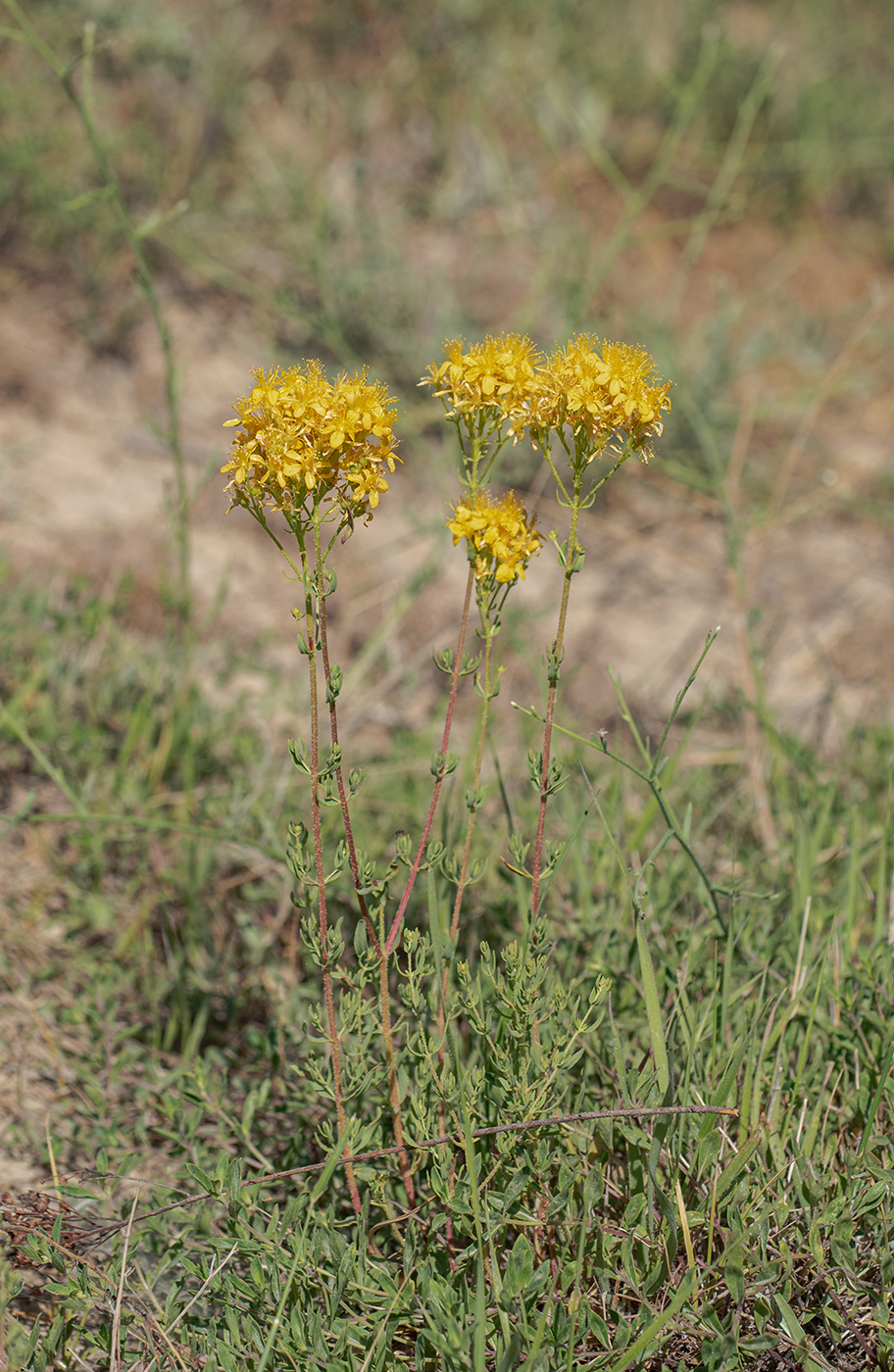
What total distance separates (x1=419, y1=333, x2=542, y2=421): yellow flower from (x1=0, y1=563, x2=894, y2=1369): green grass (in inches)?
25.3

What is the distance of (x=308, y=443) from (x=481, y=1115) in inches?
36.0

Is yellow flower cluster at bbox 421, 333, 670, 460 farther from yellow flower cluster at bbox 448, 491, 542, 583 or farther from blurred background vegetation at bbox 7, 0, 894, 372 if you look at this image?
blurred background vegetation at bbox 7, 0, 894, 372

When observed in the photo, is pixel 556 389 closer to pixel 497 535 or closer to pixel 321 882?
pixel 497 535

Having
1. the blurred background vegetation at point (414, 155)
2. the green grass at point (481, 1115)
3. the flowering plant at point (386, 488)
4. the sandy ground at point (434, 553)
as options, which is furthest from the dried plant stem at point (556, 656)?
the blurred background vegetation at point (414, 155)

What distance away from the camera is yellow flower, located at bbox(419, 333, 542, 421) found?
1173mm

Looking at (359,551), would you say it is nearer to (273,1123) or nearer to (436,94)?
(273,1123)

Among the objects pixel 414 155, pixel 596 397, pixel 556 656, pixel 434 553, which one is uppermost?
pixel 414 155

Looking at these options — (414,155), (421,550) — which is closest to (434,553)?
(421,550)

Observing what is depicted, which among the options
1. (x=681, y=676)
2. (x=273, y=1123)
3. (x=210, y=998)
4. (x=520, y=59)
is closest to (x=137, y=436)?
(x=681, y=676)

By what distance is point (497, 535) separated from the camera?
1.16 metres

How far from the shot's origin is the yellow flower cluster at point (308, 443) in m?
1.11

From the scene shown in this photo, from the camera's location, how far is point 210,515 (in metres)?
3.31

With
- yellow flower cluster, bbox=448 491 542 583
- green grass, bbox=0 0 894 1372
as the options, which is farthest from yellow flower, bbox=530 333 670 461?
green grass, bbox=0 0 894 1372

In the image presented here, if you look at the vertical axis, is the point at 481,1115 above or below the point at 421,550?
below
